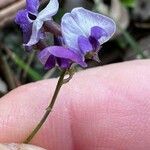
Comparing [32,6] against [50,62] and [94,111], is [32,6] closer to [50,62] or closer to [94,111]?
[50,62]

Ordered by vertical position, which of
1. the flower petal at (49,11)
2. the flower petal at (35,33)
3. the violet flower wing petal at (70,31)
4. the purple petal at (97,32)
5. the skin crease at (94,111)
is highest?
the flower petal at (49,11)

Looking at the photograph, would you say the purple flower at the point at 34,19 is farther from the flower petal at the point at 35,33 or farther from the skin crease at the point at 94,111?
the skin crease at the point at 94,111

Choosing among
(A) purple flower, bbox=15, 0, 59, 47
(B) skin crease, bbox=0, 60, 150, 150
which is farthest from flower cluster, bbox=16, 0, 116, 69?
(B) skin crease, bbox=0, 60, 150, 150

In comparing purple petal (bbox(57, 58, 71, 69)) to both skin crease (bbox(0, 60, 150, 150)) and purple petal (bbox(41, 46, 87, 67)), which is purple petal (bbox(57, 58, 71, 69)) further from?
skin crease (bbox(0, 60, 150, 150))

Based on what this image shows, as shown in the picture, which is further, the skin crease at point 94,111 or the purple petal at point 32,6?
the skin crease at point 94,111

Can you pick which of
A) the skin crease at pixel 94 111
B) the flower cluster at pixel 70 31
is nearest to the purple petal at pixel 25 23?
the flower cluster at pixel 70 31

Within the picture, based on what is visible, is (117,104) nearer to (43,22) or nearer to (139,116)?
(139,116)

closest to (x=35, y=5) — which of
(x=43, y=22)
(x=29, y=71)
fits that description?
(x=43, y=22)

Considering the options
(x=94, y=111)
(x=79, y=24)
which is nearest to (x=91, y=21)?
(x=79, y=24)
